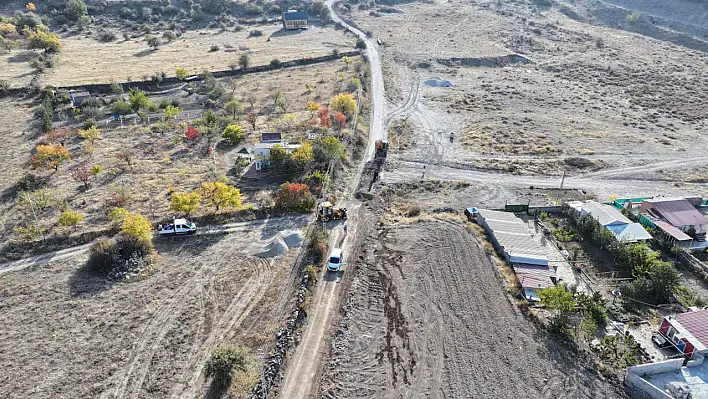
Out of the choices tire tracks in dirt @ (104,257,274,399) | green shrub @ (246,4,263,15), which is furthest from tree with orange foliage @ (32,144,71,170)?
green shrub @ (246,4,263,15)

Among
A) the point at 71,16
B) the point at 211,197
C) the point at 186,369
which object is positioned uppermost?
the point at 71,16

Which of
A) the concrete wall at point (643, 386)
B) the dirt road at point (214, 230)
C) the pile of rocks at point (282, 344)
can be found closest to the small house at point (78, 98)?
the dirt road at point (214, 230)

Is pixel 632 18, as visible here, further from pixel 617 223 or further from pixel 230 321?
pixel 230 321

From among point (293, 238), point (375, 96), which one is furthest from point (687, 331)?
point (375, 96)

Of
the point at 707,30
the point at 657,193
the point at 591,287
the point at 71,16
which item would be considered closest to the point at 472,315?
the point at 591,287

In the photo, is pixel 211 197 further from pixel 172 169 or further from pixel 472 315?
pixel 472 315
